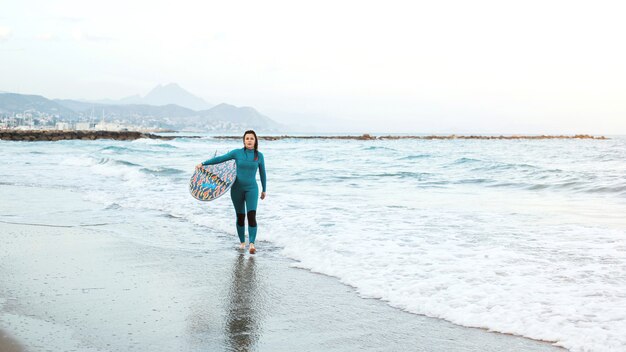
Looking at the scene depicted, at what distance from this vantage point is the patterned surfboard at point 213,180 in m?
8.61

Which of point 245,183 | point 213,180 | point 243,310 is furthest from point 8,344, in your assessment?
point 213,180

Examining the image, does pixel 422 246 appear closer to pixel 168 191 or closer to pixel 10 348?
pixel 10 348

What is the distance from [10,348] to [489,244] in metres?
6.01

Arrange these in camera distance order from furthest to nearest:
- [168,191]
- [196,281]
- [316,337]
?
[168,191] < [196,281] < [316,337]

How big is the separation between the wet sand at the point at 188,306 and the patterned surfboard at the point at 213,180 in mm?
1103

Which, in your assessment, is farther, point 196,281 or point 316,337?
point 196,281

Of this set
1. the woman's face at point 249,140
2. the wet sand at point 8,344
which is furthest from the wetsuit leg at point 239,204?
the wet sand at point 8,344

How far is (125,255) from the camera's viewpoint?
7.08m

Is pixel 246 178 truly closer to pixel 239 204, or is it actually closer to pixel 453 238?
pixel 239 204

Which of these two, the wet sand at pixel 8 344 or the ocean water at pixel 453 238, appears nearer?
the wet sand at pixel 8 344

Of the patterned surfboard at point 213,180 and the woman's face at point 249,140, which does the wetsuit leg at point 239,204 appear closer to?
the patterned surfboard at point 213,180

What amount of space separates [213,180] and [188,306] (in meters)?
4.03

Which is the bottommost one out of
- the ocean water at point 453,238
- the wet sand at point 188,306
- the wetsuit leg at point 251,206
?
the wet sand at point 188,306

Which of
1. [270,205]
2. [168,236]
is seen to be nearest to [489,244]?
[168,236]
